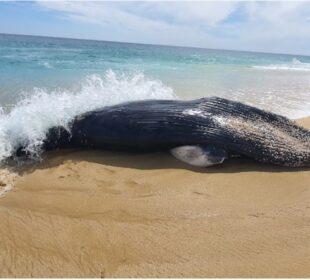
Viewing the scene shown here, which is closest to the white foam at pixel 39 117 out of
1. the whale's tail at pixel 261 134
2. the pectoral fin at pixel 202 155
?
the pectoral fin at pixel 202 155

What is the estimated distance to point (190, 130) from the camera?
4723mm

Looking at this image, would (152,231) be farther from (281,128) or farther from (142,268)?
(281,128)

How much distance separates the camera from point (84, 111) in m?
5.39

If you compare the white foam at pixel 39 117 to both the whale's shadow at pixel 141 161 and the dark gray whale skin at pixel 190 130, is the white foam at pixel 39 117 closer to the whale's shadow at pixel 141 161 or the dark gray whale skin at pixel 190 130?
the dark gray whale skin at pixel 190 130

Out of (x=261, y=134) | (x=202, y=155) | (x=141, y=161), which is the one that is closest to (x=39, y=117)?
(x=141, y=161)

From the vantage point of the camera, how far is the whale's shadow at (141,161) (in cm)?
456

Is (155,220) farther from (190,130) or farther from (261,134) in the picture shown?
(261,134)

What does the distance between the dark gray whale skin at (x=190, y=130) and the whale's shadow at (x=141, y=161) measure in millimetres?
94

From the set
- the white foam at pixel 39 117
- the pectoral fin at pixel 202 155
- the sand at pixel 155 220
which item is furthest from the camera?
the white foam at pixel 39 117

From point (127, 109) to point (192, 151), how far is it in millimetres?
1193

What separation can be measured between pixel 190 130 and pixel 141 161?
0.80 metres

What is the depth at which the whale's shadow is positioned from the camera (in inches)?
180

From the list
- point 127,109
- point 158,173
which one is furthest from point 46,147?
point 158,173

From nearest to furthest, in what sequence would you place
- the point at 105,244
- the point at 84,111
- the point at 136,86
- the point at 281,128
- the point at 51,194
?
the point at 105,244 → the point at 51,194 → the point at 281,128 → the point at 84,111 → the point at 136,86
